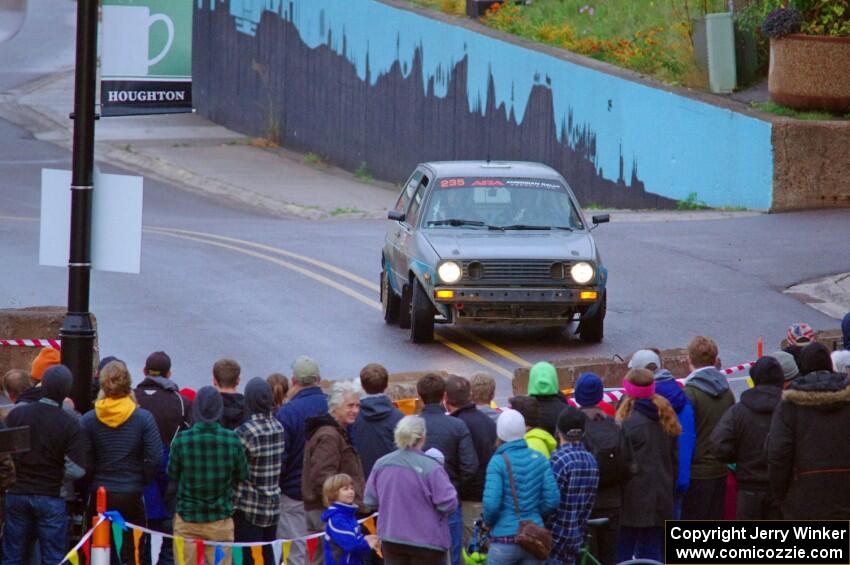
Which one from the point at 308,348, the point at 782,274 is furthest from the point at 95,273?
the point at 782,274

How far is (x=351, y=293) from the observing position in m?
21.0

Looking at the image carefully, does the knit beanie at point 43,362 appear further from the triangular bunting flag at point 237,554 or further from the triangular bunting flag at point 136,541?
the triangular bunting flag at point 237,554

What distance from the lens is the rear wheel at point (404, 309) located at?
18125 mm

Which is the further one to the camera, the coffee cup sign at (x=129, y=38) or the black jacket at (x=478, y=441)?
the coffee cup sign at (x=129, y=38)

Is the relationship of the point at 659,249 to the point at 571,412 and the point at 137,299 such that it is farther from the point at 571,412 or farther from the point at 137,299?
the point at 571,412

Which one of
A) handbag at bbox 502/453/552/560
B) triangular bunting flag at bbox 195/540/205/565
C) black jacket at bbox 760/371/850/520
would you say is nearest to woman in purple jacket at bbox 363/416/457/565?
handbag at bbox 502/453/552/560

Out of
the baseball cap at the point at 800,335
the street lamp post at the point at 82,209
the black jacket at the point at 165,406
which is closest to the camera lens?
the street lamp post at the point at 82,209

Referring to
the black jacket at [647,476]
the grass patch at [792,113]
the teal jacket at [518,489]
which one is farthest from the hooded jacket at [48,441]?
the grass patch at [792,113]

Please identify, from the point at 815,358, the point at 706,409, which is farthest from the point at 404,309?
the point at 815,358

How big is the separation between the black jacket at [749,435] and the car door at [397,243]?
26.3 feet

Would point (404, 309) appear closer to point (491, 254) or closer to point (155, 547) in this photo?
point (491, 254)

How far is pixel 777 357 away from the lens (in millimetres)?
11305

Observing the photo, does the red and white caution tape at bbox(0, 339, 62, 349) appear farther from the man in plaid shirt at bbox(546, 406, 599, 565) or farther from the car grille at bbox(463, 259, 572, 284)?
the man in plaid shirt at bbox(546, 406, 599, 565)

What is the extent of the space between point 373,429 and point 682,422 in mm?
2038
